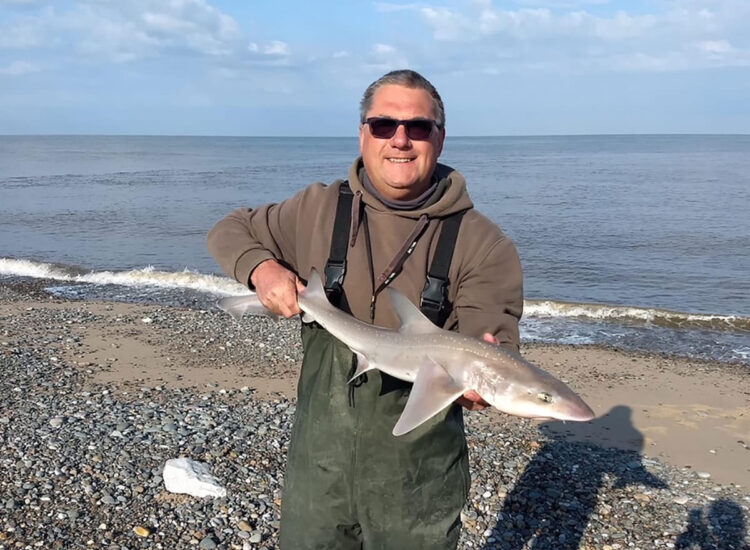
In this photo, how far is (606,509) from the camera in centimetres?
669

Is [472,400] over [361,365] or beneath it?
beneath

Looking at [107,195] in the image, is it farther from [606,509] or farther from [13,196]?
[606,509]

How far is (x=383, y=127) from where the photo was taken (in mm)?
3318

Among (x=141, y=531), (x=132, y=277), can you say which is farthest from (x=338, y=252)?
(x=132, y=277)

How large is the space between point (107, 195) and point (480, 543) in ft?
144

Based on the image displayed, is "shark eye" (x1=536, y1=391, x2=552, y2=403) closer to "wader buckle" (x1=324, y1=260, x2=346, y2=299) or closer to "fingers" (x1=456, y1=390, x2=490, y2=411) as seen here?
"fingers" (x1=456, y1=390, x2=490, y2=411)

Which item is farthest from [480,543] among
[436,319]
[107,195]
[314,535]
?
[107,195]

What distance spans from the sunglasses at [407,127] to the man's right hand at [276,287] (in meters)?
0.80

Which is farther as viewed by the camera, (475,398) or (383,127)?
(383,127)

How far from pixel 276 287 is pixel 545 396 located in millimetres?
1330

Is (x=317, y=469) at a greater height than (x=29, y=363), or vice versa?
(x=317, y=469)

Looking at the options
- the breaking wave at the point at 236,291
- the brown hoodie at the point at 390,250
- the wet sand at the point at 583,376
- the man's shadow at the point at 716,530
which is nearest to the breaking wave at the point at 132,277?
the breaking wave at the point at 236,291

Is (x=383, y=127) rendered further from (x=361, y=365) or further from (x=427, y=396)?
(x=427, y=396)

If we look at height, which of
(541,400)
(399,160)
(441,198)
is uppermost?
(399,160)
